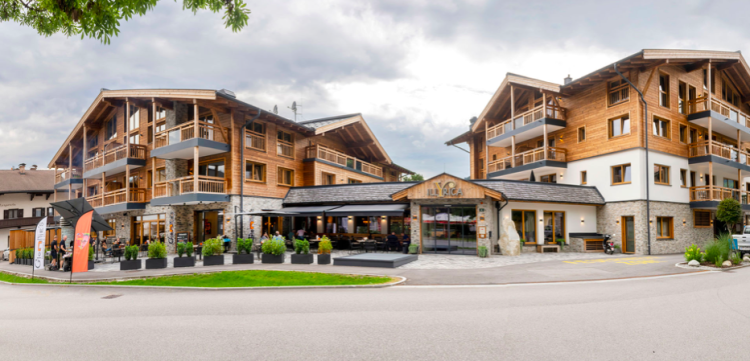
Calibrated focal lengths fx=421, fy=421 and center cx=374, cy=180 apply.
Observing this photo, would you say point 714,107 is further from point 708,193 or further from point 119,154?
point 119,154

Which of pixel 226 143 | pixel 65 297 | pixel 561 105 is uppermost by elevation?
pixel 561 105

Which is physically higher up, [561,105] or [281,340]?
[561,105]

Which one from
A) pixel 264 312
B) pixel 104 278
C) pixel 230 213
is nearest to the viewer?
pixel 264 312

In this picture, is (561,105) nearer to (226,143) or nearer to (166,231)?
(226,143)

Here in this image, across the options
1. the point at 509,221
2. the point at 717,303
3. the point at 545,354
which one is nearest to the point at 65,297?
the point at 545,354

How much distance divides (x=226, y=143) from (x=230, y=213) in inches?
152

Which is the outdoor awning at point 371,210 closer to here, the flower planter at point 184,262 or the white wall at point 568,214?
the white wall at point 568,214

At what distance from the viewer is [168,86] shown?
77.2 feet

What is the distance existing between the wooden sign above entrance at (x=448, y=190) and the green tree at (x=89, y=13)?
15.7m

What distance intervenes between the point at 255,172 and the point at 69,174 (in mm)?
20416

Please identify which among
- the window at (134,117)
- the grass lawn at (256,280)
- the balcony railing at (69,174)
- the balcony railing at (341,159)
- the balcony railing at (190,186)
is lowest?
the grass lawn at (256,280)

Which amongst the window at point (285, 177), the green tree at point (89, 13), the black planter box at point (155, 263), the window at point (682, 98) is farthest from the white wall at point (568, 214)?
the green tree at point (89, 13)

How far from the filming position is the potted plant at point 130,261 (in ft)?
50.4

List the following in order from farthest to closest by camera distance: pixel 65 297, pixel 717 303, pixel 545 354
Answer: pixel 65 297, pixel 717 303, pixel 545 354
